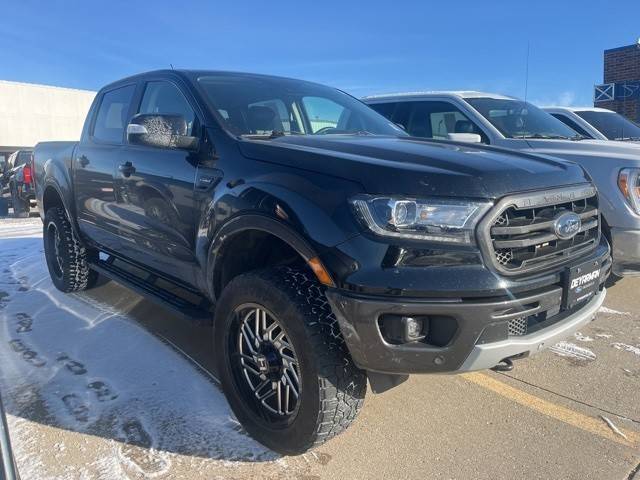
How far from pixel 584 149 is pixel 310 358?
3925mm

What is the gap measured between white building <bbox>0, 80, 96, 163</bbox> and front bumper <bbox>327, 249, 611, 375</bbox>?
38.6 m

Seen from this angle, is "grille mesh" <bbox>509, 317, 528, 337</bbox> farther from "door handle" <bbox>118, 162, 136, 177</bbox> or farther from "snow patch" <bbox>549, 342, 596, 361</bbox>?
"door handle" <bbox>118, 162, 136, 177</bbox>

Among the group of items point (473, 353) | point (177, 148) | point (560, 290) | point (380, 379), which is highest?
point (177, 148)

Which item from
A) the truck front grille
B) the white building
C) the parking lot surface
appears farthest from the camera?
the white building

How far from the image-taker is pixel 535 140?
542 centimetres

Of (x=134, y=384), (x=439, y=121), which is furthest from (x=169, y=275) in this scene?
(x=439, y=121)

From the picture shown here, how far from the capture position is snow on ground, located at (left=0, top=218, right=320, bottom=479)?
8.13ft

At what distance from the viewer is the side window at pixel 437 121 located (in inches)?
232

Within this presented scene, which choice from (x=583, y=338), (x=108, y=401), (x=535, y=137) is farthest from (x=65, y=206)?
(x=535, y=137)

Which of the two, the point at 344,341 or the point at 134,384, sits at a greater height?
the point at 344,341

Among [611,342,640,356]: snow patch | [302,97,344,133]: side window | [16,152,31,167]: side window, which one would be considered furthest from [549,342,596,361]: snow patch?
[16,152,31,167]: side window

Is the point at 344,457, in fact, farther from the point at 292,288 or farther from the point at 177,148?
the point at 177,148

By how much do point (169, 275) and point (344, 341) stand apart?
1.73m

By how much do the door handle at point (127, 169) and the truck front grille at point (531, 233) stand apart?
2.48m
